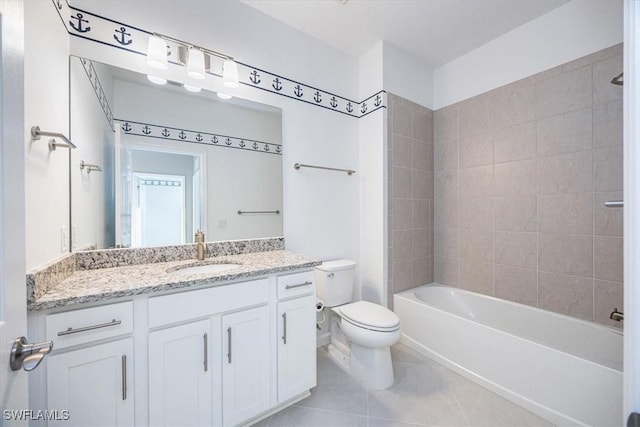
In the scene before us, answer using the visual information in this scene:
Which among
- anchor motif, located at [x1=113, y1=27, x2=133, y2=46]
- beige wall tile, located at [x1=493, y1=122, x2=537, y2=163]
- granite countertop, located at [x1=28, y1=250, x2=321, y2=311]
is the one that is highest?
anchor motif, located at [x1=113, y1=27, x2=133, y2=46]

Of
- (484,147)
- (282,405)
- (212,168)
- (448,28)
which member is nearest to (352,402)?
(282,405)

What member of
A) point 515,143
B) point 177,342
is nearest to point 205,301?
point 177,342

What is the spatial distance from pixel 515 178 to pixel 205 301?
244 centimetres

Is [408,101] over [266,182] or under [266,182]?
over

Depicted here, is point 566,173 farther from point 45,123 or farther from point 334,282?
point 45,123

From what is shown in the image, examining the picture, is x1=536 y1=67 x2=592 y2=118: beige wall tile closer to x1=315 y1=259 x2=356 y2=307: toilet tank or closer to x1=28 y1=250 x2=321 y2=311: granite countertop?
x1=315 y1=259 x2=356 y2=307: toilet tank

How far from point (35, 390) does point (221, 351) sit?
1.99 ft

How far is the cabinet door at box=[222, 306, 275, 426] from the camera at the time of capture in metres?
1.22

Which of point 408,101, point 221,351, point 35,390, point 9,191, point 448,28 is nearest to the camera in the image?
point 9,191

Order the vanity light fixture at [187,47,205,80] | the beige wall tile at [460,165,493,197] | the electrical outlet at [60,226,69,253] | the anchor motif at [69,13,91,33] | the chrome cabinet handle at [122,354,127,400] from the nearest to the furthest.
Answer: the chrome cabinet handle at [122,354,127,400] < the electrical outlet at [60,226,69,253] < the anchor motif at [69,13,91,33] < the vanity light fixture at [187,47,205,80] < the beige wall tile at [460,165,493,197]

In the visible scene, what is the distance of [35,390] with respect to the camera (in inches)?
33.0

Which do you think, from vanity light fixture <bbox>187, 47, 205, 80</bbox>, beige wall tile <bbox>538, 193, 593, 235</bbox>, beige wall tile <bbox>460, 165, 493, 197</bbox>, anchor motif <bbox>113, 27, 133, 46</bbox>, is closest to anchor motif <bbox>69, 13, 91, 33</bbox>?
anchor motif <bbox>113, 27, 133, 46</bbox>

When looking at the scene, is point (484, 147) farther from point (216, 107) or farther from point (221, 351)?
point (221, 351)

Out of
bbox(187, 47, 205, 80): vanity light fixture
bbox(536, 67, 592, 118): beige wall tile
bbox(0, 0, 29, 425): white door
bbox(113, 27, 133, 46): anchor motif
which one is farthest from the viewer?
bbox(536, 67, 592, 118): beige wall tile
